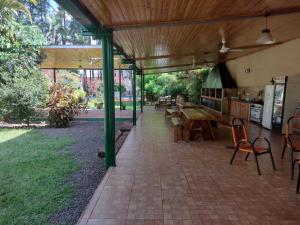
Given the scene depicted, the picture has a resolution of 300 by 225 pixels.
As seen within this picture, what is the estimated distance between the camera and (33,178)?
4.84 m

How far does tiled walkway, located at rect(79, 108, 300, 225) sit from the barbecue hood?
25.7 ft

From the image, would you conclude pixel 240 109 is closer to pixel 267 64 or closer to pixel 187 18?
pixel 267 64

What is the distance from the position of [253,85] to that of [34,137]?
8615mm

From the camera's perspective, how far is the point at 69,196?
13.4 feet

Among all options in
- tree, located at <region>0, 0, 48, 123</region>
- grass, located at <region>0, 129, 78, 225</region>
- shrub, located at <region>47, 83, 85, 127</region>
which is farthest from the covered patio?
tree, located at <region>0, 0, 48, 123</region>

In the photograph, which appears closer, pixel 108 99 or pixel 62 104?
pixel 108 99

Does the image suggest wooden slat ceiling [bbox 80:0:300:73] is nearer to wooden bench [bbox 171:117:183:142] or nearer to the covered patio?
the covered patio

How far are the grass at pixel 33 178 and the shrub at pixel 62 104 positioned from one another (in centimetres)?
261

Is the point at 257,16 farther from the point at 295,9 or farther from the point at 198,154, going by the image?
the point at 198,154

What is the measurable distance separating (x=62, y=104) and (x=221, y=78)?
7.67m

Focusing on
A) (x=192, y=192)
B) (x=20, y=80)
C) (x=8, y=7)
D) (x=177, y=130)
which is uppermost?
(x=8, y=7)

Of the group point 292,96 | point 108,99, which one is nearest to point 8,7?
point 108,99

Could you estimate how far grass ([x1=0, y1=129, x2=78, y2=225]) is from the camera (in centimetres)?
357

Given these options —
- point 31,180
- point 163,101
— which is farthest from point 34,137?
point 163,101
